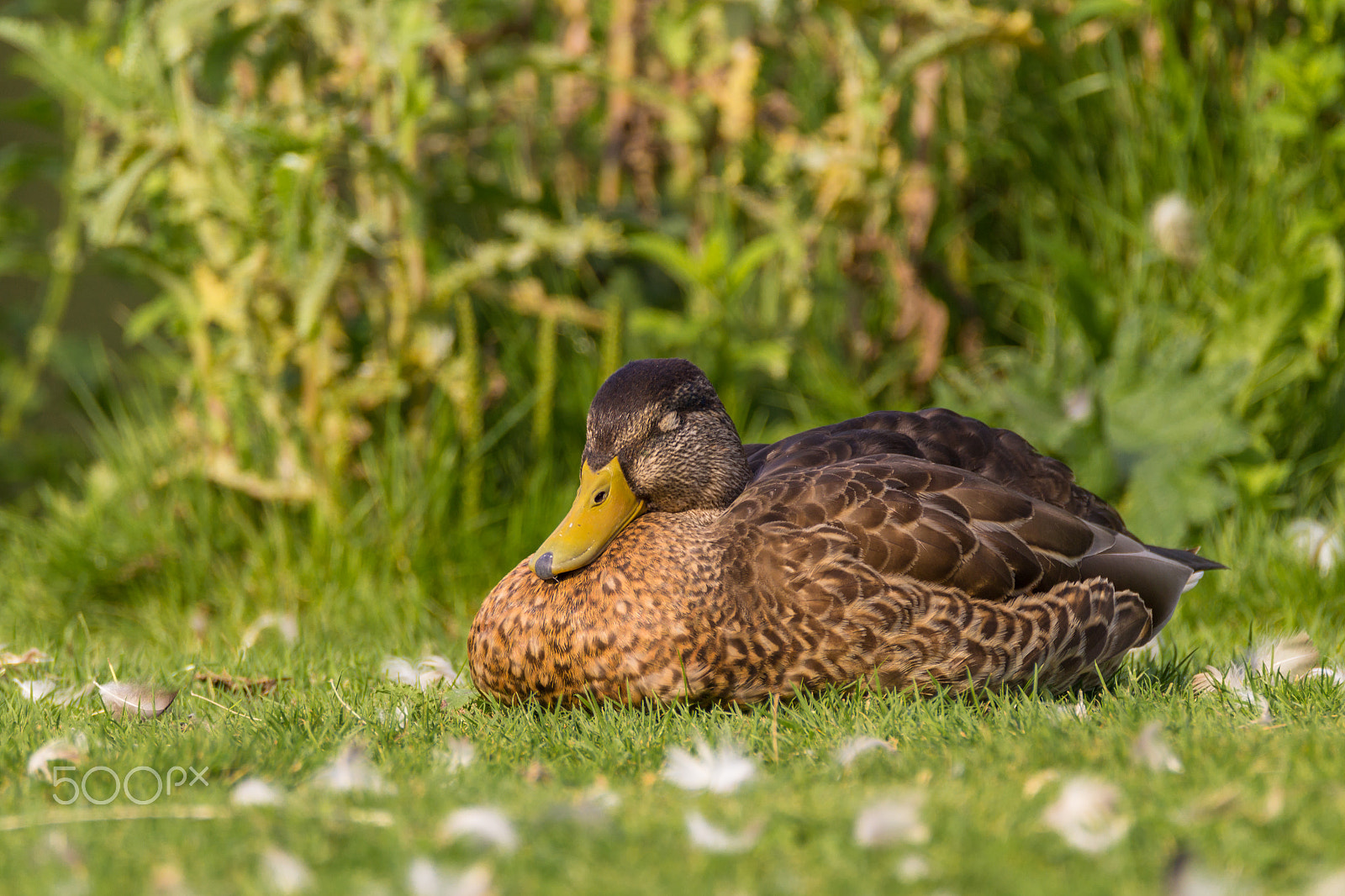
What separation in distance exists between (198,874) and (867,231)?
413 centimetres

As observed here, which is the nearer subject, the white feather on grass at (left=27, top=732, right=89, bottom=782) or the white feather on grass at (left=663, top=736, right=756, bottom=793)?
the white feather on grass at (left=663, top=736, right=756, bottom=793)

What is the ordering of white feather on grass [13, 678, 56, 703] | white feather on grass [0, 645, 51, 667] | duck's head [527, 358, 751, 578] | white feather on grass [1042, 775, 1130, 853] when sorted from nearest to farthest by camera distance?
white feather on grass [1042, 775, 1130, 853]
duck's head [527, 358, 751, 578]
white feather on grass [13, 678, 56, 703]
white feather on grass [0, 645, 51, 667]

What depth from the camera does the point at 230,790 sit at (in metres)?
2.42

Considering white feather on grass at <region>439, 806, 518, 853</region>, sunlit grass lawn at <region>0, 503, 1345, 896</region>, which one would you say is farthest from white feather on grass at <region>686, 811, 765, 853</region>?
white feather on grass at <region>439, 806, 518, 853</region>

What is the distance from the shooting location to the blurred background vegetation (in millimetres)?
4609

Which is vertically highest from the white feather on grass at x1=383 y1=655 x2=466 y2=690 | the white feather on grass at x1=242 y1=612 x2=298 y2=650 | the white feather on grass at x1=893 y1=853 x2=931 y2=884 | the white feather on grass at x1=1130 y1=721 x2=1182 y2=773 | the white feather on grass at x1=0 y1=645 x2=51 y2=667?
the white feather on grass at x1=893 y1=853 x2=931 y2=884

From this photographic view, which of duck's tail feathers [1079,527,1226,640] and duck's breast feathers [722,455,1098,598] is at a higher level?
duck's breast feathers [722,455,1098,598]

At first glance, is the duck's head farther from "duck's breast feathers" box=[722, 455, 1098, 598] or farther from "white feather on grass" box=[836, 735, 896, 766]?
"white feather on grass" box=[836, 735, 896, 766]

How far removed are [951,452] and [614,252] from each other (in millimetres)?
2522

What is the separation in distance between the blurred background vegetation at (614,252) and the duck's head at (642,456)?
1.42 meters

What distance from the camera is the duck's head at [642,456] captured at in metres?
3.22

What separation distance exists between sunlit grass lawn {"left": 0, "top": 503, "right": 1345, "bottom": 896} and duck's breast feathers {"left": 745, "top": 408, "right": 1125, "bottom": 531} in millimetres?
495

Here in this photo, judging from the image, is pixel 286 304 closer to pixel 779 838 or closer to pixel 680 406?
pixel 680 406

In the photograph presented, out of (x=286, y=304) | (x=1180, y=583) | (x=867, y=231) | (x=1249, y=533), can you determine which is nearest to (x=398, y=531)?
(x=286, y=304)
